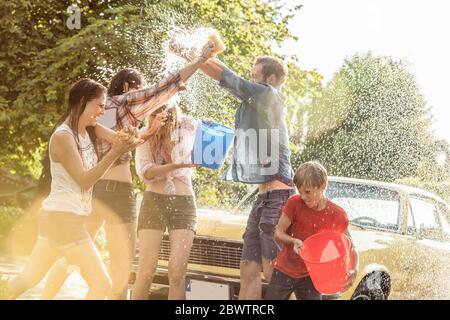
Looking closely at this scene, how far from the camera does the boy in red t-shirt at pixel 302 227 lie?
5047 millimetres

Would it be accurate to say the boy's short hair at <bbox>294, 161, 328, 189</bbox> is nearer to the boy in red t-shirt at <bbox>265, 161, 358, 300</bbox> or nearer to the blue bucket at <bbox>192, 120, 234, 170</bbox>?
the boy in red t-shirt at <bbox>265, 161, 358, 300</bbox>

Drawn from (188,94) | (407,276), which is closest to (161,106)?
(407,276)

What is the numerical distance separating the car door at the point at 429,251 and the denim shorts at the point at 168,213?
2.32 metres

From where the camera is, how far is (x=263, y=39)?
18.0 meters

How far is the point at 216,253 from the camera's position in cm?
640

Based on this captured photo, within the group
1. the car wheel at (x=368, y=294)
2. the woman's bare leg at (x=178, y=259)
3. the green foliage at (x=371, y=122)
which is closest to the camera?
the woman's bare leg at (x=178, y=259)

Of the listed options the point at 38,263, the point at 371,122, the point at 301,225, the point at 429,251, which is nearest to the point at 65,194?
the point at 38,263

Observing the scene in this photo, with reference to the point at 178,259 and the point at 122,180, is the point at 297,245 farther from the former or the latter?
the point at 122,180

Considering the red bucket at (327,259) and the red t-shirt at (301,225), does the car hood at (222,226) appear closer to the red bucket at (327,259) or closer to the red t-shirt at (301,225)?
the red t-shirt at (301,225)

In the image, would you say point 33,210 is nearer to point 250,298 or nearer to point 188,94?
point 188,94

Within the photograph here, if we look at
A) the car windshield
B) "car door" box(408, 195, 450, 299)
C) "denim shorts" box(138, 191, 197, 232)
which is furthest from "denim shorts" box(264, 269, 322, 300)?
"car door" box(408, 195, 450, 299)

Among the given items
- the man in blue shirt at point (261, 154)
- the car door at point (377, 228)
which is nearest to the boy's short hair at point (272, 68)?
the man in blue shirt at point (261, 154)

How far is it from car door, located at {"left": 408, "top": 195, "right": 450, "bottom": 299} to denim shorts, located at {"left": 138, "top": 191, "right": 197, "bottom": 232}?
2.32 m

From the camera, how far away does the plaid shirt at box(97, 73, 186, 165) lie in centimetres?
568
